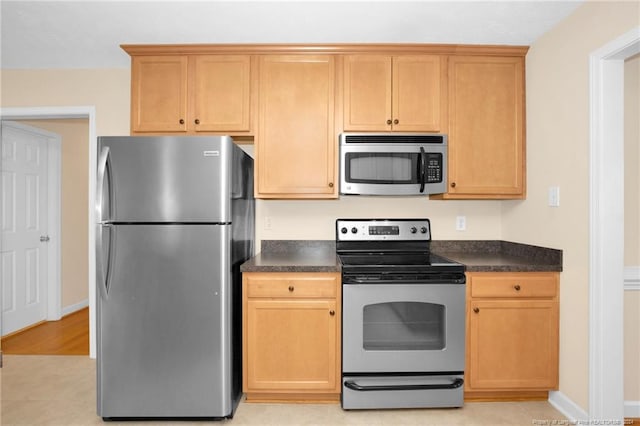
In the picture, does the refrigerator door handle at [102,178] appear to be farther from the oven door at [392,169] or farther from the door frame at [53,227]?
the door frame at [53,227]

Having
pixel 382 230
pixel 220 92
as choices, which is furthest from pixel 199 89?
pixel 382 230

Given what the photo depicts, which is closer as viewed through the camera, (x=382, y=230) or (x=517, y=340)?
(x=517, y=340)

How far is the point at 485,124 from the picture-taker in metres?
2.60

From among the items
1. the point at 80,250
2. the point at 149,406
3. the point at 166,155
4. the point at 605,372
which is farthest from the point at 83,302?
the point at 605,372

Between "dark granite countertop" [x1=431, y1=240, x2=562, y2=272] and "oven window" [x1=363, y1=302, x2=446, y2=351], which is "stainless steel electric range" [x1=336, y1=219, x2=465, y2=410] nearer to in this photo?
"oven window" [x1=363, y1=302, x2=446, y2=351]

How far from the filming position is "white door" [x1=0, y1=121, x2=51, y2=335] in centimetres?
360

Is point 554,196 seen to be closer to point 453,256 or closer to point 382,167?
point 453,256

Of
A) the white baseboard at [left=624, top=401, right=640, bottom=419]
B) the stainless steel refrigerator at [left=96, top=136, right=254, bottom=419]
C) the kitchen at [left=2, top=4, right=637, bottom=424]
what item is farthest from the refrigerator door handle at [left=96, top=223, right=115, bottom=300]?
the white baseboard at [left=624, top=401, right=640, bottom=419]

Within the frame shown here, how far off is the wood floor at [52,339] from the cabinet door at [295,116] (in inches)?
95.0

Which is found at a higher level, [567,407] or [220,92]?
[220,92]

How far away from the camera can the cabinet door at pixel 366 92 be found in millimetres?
2576

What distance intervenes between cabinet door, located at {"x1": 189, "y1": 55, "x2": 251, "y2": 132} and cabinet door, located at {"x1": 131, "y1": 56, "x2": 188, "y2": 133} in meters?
0.07

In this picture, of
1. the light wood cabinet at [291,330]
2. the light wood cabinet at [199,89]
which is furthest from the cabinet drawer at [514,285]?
the light wood cabinet at [199,89]

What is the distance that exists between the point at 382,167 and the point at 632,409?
82.2 inches
